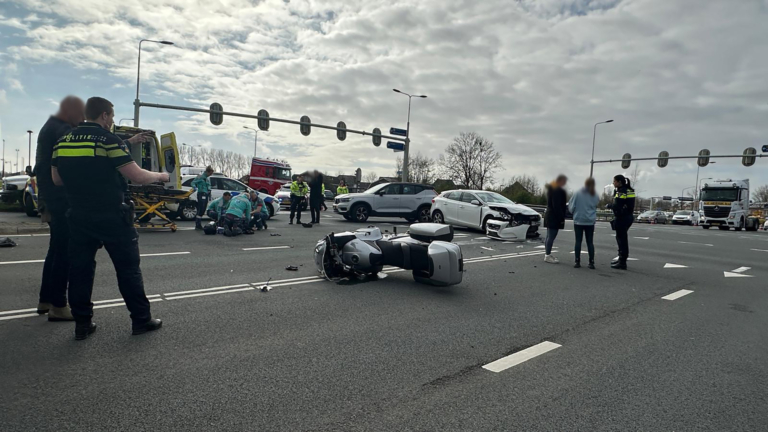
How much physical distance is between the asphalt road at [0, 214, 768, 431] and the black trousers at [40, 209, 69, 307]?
0.94ft

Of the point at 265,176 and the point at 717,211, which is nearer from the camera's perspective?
the point at 717,211

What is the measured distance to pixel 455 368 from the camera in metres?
3.48

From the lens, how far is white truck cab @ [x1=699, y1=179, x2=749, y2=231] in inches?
1058

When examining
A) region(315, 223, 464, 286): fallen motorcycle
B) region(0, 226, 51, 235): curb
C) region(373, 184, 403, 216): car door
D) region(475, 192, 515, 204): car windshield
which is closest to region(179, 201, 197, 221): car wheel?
region(0, 226, 51, 235): curb

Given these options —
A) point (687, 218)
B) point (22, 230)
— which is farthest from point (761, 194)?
point (22, 230)

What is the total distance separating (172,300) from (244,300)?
0.80 metres

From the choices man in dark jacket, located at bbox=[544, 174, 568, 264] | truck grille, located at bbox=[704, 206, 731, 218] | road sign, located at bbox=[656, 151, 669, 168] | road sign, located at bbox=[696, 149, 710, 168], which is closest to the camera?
man in dark jacket, located at bbox=[544, 174, 568, 264]

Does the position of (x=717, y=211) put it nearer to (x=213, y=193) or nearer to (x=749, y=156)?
(x=749, y=156)

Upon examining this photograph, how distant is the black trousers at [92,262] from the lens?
3779 mm

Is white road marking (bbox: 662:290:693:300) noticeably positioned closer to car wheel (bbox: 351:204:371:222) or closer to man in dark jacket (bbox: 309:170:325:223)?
man in dark jacket (bbox: 309:170:325:223)

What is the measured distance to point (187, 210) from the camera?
613 inches

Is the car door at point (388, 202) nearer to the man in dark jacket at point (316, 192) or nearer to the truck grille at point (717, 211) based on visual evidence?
the man in dark jacket at point (316, 192)

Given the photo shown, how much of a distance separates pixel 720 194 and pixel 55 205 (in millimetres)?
33245

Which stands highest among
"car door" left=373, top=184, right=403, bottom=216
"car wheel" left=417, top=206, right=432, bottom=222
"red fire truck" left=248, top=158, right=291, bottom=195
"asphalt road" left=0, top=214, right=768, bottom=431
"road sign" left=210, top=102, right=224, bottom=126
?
"road sign" left=210, top=102, right=224, bottom=126
